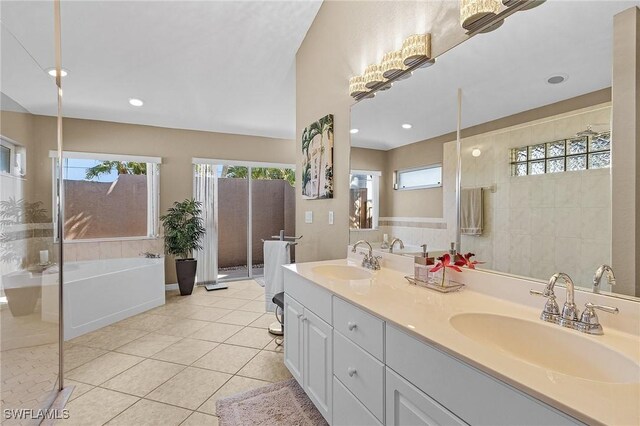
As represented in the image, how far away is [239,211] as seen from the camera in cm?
514

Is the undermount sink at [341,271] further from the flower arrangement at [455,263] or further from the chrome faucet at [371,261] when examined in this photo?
the flower arrangement at [455,263]

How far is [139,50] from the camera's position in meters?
2.83

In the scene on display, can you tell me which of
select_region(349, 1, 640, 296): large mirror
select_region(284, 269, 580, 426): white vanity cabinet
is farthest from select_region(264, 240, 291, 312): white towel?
select_region(349, 1, 640, 296): large mirror

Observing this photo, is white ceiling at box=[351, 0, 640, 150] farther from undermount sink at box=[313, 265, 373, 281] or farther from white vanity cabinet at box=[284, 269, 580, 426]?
white vanity cabinet at box=[284, 269, 580, 426]

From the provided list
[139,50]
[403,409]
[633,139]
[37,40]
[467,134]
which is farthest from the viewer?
[139,50]

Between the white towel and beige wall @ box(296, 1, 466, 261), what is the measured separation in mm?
253

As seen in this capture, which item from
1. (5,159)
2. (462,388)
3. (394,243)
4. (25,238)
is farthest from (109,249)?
(462,388)

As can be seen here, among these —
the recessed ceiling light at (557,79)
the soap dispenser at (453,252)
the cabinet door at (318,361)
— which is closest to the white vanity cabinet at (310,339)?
the cabinet door at (318,361)

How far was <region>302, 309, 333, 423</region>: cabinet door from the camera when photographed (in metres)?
1.53

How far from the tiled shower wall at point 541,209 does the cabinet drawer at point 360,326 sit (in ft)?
2.06

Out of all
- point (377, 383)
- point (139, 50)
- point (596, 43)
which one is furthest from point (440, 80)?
point (139, 50)

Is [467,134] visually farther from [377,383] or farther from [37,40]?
[37,40]

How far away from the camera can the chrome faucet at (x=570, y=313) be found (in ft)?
2.94

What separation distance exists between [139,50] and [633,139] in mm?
3590
